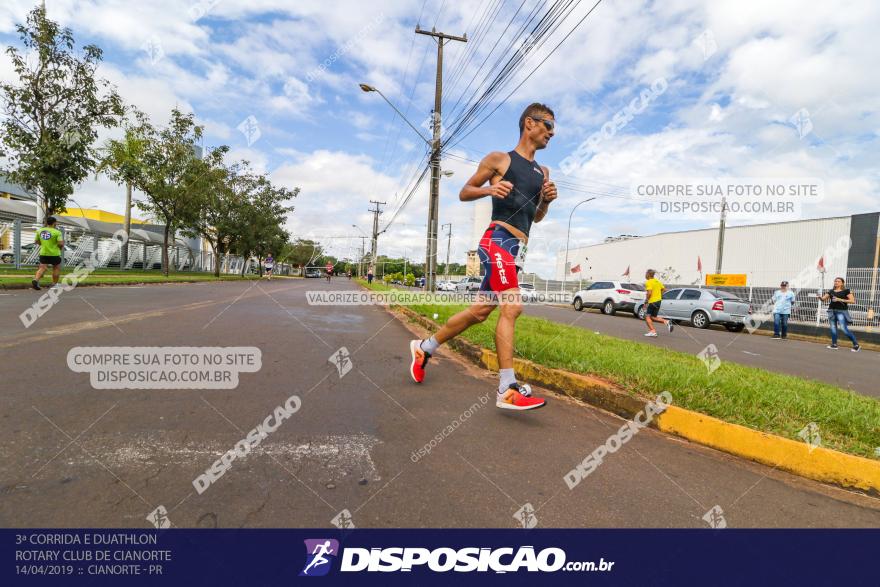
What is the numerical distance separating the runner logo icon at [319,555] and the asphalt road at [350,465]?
10cm

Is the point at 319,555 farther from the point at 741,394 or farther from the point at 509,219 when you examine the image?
the point at 741,394

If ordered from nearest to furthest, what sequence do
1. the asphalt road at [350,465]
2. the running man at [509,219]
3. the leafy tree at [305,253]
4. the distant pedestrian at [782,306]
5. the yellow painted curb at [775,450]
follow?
1. the asphalt road at [350,465]
2. the yellow painted curb at [775,450]
3. the running man at [509,219]
4. the distant pedestrian at [782,306]
5. the leafy tree at [305,253]

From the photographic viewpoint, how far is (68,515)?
1684mm

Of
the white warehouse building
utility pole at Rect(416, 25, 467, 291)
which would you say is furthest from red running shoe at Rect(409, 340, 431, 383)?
the white warehouse building

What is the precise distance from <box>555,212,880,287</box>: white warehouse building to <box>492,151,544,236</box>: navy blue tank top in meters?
22.4

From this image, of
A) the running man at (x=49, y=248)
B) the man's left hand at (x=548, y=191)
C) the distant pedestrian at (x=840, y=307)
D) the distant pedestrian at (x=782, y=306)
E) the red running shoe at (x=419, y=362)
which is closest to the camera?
the man's left hand at (x=548, y=191)

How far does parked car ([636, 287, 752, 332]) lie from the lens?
14828 millimetres

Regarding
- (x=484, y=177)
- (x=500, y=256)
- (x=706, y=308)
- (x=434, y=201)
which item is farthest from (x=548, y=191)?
(x=706, y=308)

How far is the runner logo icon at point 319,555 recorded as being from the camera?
155 centimetres

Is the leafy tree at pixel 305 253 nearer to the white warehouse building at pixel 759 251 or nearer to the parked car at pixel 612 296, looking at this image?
the white warehouse building at pixel 759 251

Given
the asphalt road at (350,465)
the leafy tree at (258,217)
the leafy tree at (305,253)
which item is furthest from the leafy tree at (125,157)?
the leafy tree at (305,253)

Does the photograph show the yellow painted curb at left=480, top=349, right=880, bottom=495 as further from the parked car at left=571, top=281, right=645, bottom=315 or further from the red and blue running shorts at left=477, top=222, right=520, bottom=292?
the parked car at left=571, top=281, right=645, bottom=315

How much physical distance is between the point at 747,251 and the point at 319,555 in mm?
43944

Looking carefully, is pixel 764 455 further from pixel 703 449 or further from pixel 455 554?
pixel 455 554
